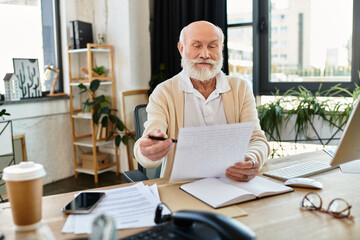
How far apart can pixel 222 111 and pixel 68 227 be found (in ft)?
3.42

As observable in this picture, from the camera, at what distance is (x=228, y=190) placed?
117 cm

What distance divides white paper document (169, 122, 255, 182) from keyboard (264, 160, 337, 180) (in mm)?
205

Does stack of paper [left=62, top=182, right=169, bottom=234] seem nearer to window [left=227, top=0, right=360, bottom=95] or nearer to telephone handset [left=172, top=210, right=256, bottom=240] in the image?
telephone handset [left=172, top=210, right=256, bottom=240]

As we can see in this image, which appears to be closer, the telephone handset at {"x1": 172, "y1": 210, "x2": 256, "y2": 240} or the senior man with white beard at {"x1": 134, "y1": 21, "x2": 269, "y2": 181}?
the telephone handset at {"x1": 172, "y1": 210, "x2": 256, "y2": 240}

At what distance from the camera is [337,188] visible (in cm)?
125

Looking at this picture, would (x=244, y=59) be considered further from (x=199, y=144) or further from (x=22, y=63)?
(x=199, y=144)

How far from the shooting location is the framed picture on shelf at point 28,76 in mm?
3432

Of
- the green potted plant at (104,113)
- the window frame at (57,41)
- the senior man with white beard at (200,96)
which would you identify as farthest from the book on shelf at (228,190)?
the window frame at (57,41)

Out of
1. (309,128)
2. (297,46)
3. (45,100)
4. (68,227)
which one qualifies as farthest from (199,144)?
(45,100)

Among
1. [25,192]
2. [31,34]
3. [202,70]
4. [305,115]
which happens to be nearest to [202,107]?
[202,70]

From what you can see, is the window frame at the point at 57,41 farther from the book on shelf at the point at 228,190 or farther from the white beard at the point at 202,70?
the book on shelf at the point at 228,190

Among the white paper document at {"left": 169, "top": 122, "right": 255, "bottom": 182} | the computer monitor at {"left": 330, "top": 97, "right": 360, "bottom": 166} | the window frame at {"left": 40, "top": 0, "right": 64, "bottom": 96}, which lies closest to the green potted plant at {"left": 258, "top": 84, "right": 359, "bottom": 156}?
the computer monitor at {"left": 330, "top": 97, "right": 360, "bottom": 166}

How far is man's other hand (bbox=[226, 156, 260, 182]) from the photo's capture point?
1.27 meters

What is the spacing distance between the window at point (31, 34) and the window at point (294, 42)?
1.92m
